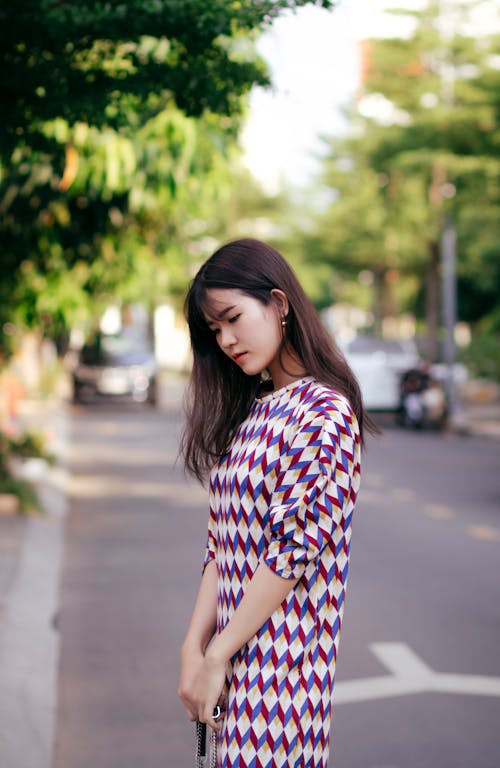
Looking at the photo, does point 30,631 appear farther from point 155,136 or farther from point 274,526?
point 274,526

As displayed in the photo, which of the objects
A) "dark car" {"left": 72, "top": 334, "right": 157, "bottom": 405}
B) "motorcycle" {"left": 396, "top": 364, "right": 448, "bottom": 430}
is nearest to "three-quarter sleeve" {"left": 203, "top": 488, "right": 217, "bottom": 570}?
"motorcycle" {"left": 396, "top": 364, "right": 448, "bottom": 430}

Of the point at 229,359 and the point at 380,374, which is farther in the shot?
the point at 380,374

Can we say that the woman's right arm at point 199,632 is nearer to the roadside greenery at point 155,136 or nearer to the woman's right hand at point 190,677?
the woman's right hand at point 190,677

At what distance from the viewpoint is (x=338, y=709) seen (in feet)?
18.0

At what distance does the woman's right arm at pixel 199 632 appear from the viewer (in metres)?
2.44

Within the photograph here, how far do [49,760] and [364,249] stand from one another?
123 ft

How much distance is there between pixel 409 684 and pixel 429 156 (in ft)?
86.2

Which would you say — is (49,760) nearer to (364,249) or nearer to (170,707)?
(170,707)

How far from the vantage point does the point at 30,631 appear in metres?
6.82

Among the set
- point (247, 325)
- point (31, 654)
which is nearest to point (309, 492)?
point (247, 325)

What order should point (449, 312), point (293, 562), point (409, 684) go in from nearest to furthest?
point (293, 562) → point (409, 684) → point (449, 312)

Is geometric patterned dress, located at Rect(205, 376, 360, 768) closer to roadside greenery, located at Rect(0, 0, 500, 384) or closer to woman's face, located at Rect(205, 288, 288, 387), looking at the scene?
woman's face, located at Rect(205, 288, 288, 387)

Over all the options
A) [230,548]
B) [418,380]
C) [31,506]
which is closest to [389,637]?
[230,548]

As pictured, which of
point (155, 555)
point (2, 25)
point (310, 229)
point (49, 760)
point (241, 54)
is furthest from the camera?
point (310, 229)
